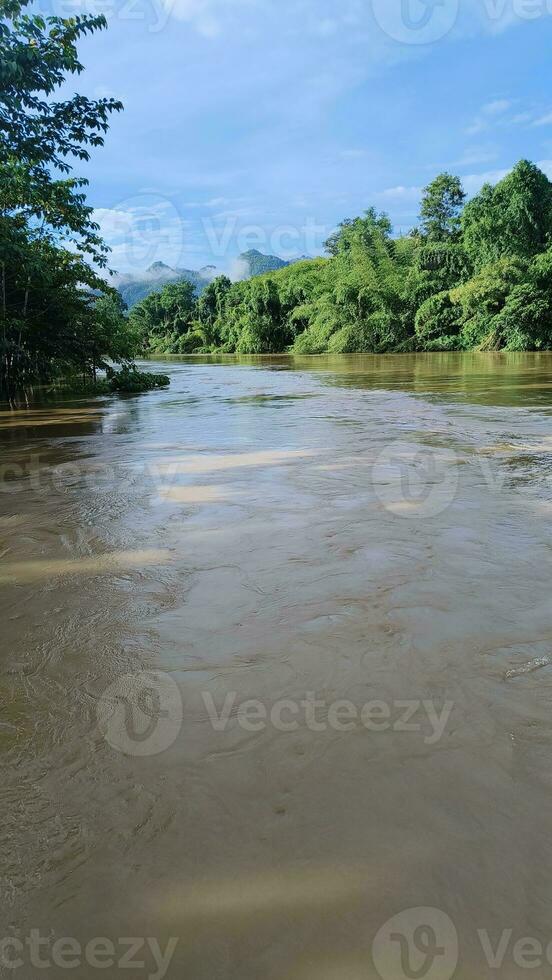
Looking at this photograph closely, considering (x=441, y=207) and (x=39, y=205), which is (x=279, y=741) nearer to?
(x=39, y=205)

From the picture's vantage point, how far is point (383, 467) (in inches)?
227

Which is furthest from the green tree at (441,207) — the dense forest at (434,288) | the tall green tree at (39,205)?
the tall green tree at (39,205)

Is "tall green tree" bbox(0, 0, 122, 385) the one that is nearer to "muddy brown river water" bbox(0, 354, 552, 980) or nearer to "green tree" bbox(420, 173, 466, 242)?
"muddy brown river water" bbox(0, 354, 552, 980)

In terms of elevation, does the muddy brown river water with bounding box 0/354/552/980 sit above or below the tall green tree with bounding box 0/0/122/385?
below

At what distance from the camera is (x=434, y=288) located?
40906mm

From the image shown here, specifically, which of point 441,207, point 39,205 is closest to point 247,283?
point 441,207

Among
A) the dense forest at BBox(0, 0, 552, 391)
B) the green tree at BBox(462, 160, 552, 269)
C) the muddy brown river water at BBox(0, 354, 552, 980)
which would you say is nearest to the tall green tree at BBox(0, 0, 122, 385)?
the dense forest at BBox(0, 0, 552, 391)

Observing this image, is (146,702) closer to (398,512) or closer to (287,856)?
(287,856)

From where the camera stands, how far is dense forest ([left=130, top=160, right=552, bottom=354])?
108ft

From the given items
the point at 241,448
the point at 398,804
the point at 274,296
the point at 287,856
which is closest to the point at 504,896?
the point at 398,804

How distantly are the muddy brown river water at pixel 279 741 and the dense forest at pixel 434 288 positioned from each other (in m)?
17.5

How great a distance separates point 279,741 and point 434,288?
43174 millimetres

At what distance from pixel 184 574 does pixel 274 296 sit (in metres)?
57.4

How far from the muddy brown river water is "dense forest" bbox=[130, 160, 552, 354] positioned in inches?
690
